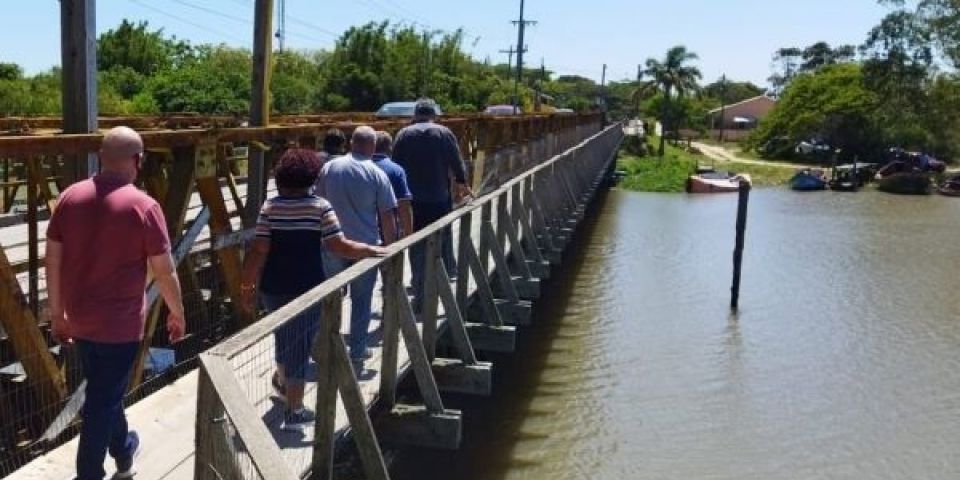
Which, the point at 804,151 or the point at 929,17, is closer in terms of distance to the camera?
the point at 929,17

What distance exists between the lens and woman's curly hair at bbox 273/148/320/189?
468cm

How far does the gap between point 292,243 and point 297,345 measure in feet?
1.82

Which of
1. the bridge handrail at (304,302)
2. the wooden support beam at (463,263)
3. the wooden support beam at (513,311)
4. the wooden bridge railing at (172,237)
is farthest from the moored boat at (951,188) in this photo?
the bridge handrail at (304,302)

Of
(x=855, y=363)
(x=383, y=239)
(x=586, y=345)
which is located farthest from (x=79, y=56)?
(x=855, y=363)

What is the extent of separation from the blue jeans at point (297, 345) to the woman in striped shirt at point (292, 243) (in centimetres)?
6

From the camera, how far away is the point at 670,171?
175ft

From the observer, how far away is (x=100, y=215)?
3582mm

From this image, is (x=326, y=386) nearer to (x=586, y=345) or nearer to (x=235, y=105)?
(x=586, y=345)

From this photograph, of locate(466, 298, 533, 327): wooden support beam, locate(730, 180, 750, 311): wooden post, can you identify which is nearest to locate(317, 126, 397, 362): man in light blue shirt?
locate(466, 298, 533, 327): wooden support beam

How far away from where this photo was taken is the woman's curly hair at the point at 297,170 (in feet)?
15.3

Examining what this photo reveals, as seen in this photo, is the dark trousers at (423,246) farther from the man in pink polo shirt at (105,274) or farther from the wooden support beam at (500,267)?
the man in pink polo shirt at (105,274)

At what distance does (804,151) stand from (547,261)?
188 feet

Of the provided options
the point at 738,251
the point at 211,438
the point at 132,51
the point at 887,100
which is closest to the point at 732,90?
the point at 887,100

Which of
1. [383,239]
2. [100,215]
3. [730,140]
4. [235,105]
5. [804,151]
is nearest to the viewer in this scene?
[100,215]
